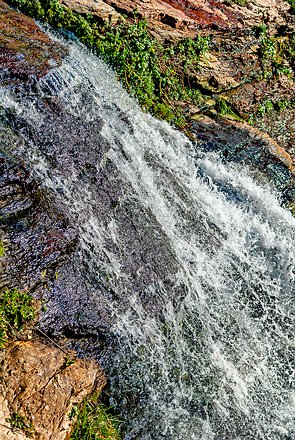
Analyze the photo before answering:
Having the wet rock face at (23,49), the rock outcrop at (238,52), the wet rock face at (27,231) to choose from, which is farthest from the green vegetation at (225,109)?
the wet rock face at (27,231)

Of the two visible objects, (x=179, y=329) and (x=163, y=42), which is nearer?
(x=179, y=329)

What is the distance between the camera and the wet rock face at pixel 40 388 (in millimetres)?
4328

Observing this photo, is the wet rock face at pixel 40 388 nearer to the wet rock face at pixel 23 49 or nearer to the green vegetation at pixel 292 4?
the wet rock face at pixel 23 49

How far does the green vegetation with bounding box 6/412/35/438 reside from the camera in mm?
4230

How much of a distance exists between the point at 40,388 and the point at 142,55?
5.80 m

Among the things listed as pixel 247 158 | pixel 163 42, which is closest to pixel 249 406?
pixel 247 158

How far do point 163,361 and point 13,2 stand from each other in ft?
19.9

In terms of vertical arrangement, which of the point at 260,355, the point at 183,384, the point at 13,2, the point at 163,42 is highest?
the point at 163,42

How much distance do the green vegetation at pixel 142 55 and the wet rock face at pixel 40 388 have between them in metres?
4.52

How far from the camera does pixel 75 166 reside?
5.61 m

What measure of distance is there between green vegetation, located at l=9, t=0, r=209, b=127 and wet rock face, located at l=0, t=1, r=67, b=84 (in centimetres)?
64

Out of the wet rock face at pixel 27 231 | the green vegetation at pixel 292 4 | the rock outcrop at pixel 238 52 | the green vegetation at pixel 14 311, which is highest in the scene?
the green vegetation at pixel 292 4

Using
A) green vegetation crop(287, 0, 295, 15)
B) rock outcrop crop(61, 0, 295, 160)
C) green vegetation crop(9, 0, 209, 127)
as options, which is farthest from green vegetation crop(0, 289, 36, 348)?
green vegetation crop(287, 0, 295, 15)

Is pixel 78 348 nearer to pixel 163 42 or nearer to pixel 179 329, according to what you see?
pixel 179 329
